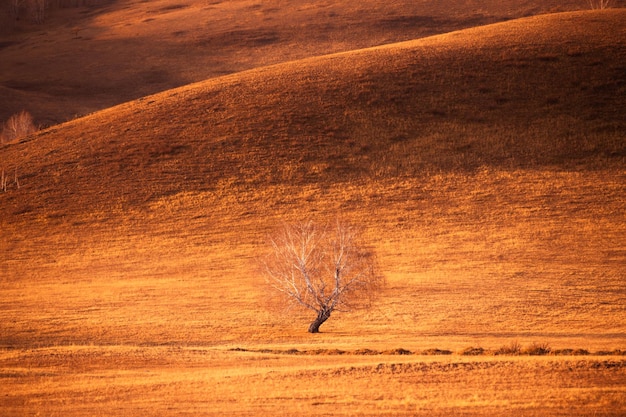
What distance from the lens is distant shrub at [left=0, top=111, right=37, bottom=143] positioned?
62.0 meters

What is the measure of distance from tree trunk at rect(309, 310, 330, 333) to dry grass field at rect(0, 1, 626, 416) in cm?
65

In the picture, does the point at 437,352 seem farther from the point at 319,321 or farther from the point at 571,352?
the point at 319,321

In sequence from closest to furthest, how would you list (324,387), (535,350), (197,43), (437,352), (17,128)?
(324,387)
(535,350)
(437,352)
(17,128)
(197,43)

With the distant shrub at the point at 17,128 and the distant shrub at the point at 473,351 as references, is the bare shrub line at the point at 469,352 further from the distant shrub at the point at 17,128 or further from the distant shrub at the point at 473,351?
the distant shrub at the point at 17,128

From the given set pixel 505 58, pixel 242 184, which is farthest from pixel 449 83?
pixel 242 184

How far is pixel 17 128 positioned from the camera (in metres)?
63.0

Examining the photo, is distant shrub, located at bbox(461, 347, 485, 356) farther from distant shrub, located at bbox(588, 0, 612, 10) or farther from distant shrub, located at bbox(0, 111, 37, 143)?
distant shrub, located at bbox(588, 0, 612, 10)

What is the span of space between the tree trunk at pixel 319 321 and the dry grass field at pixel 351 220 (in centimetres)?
65

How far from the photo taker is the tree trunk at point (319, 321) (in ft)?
82.7

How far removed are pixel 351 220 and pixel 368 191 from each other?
449 cm

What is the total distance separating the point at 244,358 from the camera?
62.2ft

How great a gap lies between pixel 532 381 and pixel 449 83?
140 ft

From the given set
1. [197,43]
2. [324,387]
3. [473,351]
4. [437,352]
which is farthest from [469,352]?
[197,43]

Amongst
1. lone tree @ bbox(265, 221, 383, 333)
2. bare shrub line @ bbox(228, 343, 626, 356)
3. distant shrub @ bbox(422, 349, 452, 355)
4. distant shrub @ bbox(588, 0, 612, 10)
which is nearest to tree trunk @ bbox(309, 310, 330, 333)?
lone tree @ bbox(265, 221, 383, 333)
